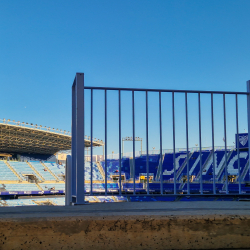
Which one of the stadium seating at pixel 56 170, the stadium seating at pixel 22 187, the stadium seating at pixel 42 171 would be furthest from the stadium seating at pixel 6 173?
the stadium seating at pixel 56 170

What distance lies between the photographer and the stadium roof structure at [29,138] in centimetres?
2152

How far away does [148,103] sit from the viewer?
2104 mm

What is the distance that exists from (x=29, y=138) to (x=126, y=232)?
81.8 feet

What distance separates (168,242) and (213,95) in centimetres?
168

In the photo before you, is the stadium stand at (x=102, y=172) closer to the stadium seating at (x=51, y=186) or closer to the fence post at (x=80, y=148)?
the stadium seating at (x=51, y=186)

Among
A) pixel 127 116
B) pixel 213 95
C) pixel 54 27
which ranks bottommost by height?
pixel 127 116

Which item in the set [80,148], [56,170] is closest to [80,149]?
[80,148]

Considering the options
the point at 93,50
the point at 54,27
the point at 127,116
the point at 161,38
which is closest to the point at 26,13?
the point at 54,27

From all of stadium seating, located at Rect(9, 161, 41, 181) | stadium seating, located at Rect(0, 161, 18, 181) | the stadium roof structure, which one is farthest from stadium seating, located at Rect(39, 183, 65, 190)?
the stadium roof structure

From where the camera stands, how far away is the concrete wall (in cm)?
70

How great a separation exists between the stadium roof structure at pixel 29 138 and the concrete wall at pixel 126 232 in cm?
2107

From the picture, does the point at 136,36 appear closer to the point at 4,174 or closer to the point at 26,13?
the point at 26,13

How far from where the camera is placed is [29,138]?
2444 cm

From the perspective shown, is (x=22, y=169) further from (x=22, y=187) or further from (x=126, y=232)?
(x=126, y=232)
